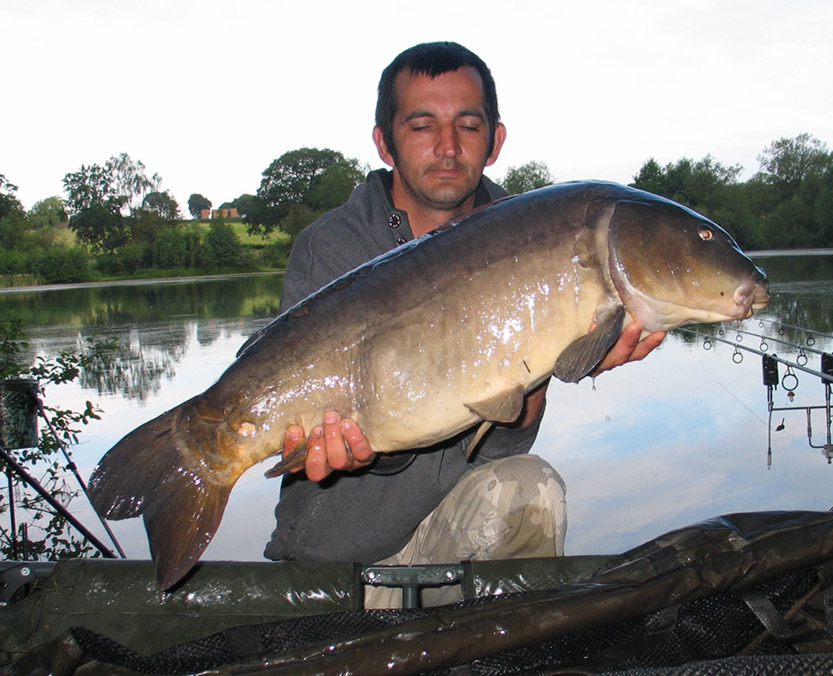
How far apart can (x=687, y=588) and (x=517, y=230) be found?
728 mm

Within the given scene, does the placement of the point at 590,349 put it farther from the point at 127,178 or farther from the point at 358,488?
the point at 127,178

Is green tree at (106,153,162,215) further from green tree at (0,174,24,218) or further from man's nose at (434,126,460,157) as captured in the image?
man's nose at (434,126,460,157)

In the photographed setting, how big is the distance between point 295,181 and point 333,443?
59.1 meters

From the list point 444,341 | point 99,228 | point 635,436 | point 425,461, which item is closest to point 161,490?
point 444,341

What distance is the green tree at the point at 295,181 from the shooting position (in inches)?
2143

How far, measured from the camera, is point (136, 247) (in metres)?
40.8

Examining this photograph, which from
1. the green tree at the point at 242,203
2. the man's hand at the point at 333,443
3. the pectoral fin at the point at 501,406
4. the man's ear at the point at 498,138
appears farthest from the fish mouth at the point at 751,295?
the green tree at the point at 242,203

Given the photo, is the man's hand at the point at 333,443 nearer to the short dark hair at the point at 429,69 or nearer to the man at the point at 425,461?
the man at the point at 425,461

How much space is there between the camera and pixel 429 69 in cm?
218

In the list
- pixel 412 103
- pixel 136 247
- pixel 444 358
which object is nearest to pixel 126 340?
pixel 412 103

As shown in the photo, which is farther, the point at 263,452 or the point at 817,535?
the point at 263,452

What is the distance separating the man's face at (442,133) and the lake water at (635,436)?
69.3 inches

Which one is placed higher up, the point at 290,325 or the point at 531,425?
the point at 290,325

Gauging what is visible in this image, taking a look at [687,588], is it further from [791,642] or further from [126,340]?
[126,340]
